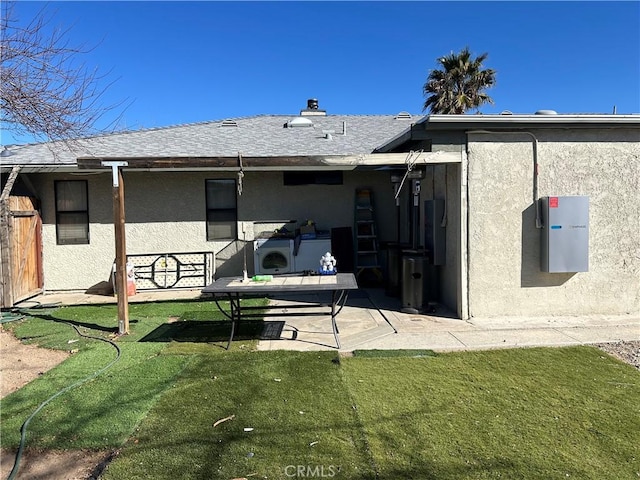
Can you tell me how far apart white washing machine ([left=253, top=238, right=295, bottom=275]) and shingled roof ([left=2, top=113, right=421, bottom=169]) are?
6.43ft

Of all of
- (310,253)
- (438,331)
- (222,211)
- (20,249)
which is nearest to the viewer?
(438,331)

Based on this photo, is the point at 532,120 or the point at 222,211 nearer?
the point at 532,120

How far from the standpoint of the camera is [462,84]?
68.0 feet

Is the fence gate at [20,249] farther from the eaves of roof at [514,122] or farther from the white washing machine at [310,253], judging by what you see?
the eaves of roof at [514,122]

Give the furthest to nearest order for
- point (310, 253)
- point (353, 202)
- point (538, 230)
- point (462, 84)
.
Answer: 1. point (462, 84)
2. point (353, 202)
3. point (310, 253)
4. point (538, 230)

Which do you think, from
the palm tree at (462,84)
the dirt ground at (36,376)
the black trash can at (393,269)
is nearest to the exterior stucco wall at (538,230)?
the dirt ground at (36,376)

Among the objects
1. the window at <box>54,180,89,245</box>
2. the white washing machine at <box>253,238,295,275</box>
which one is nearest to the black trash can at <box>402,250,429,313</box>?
the white washing machine at <box>253,238,295,275</box>

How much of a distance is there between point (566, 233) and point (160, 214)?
326 inches

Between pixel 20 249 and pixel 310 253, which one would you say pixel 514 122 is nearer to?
pixel 310 253

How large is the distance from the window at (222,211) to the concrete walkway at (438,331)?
346 centimetres

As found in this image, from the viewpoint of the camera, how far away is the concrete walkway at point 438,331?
5523 mm

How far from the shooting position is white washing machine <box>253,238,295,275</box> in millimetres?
9609

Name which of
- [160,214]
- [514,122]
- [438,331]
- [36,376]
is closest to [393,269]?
[438,331]

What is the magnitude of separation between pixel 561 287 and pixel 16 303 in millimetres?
9974
